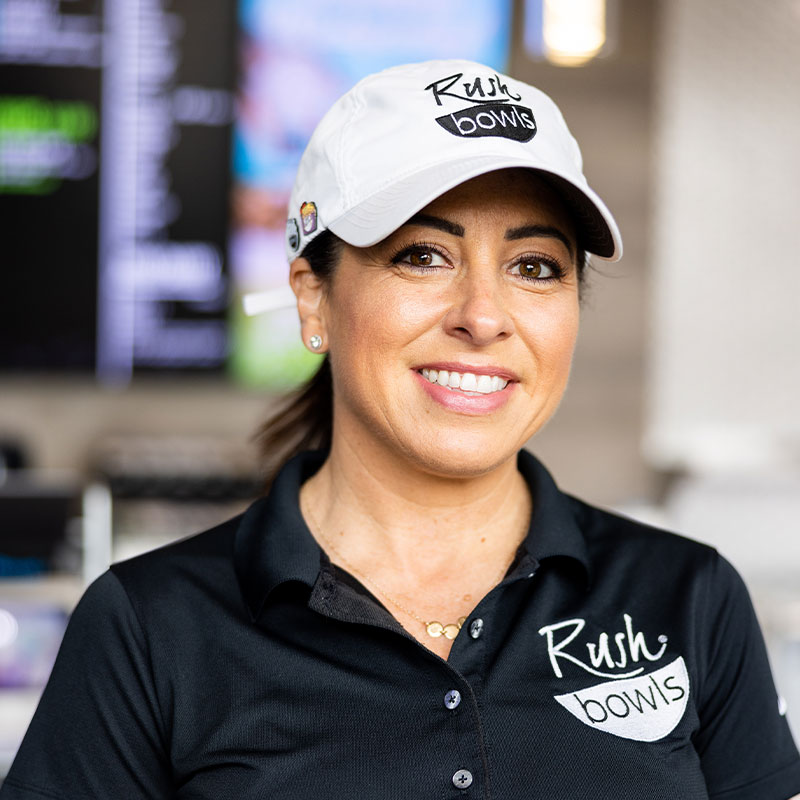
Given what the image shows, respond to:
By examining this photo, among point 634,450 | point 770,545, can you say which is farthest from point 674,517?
point 634,450

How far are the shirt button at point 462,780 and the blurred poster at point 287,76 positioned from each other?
2401 mm

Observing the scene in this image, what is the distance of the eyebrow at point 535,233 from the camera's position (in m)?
1.13

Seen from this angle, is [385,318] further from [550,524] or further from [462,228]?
[550,524]

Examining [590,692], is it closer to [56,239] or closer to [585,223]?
[585,223]

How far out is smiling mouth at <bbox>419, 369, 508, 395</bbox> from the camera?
3.64ft

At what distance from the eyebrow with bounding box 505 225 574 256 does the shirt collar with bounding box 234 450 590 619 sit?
0.91ft

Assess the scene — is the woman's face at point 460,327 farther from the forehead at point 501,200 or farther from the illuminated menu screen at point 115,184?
the illuminated menu screen at point 115,184

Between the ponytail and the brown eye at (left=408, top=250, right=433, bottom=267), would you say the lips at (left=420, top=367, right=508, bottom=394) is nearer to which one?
the brown eye at (left=408, top=250, right=433, bottom=267)

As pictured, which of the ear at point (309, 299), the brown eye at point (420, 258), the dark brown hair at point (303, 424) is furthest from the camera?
the dark brown hair at point (303, 424)

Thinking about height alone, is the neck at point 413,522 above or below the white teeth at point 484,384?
below

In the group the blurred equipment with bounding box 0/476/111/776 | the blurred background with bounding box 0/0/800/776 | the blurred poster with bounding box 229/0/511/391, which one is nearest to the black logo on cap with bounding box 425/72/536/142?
the blurred equipment with bounding box 0/476/111/776

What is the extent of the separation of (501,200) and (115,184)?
239cm

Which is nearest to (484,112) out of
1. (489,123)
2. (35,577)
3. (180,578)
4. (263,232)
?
(489,123)

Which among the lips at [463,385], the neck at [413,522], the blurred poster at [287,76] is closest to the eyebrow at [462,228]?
the lips at [463,385]
